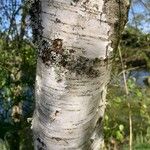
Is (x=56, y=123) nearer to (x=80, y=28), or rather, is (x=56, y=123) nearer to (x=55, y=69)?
(x=55, y=69)

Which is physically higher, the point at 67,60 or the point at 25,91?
Result: the point at 67,60

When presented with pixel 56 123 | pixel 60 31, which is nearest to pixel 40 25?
pixel 60 31

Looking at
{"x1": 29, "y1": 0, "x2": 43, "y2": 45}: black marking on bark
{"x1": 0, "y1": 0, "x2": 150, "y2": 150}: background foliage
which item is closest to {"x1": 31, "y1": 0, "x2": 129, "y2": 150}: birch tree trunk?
{"x1": 29, "y1": 0, "x2": 43, "y2": 45}: black marking on bark

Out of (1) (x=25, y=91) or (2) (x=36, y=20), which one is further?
(1) (x=25, y=91)

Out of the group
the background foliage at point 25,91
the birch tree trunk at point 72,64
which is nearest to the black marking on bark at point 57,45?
the birch tree trunk at point 72,64

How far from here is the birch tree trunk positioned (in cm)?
115

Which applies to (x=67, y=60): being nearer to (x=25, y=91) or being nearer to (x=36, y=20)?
(x=36, y=20)

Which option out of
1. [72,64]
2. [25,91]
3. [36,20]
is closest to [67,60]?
[72,64]

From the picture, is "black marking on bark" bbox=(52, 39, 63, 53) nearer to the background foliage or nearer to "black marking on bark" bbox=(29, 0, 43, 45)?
"black marking on bark" bbox=(29, 0, 43, 45)

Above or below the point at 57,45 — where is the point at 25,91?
below

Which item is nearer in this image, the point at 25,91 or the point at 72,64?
the point at 72,64

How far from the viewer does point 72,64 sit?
3.98 ft

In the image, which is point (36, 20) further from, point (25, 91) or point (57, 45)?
point (25, 91)

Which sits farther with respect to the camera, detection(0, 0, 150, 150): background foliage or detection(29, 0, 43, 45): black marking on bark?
detection(0, 0, 150, 150): background foliage
